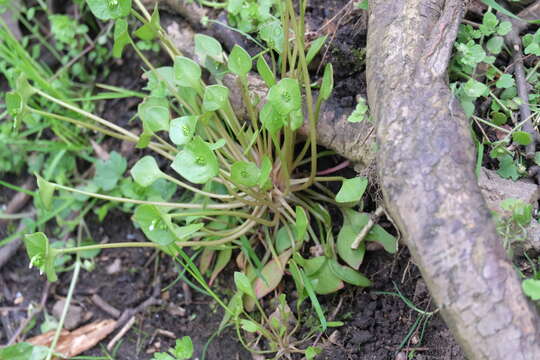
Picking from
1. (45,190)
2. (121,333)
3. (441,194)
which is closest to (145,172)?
(45,190)

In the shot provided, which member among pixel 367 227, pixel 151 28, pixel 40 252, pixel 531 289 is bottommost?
pixel 367 227

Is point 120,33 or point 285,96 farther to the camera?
point 120,33

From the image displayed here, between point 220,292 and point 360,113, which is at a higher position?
point 360,113

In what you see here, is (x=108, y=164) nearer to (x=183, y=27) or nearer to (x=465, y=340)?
(x=183, y=27)

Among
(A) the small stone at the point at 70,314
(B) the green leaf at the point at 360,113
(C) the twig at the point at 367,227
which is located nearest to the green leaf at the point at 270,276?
(C) the twig at the point at 367,227

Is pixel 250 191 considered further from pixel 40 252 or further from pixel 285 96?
pixel 40 252

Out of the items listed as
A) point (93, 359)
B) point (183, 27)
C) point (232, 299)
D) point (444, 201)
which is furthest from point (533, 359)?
point (183, 27)
